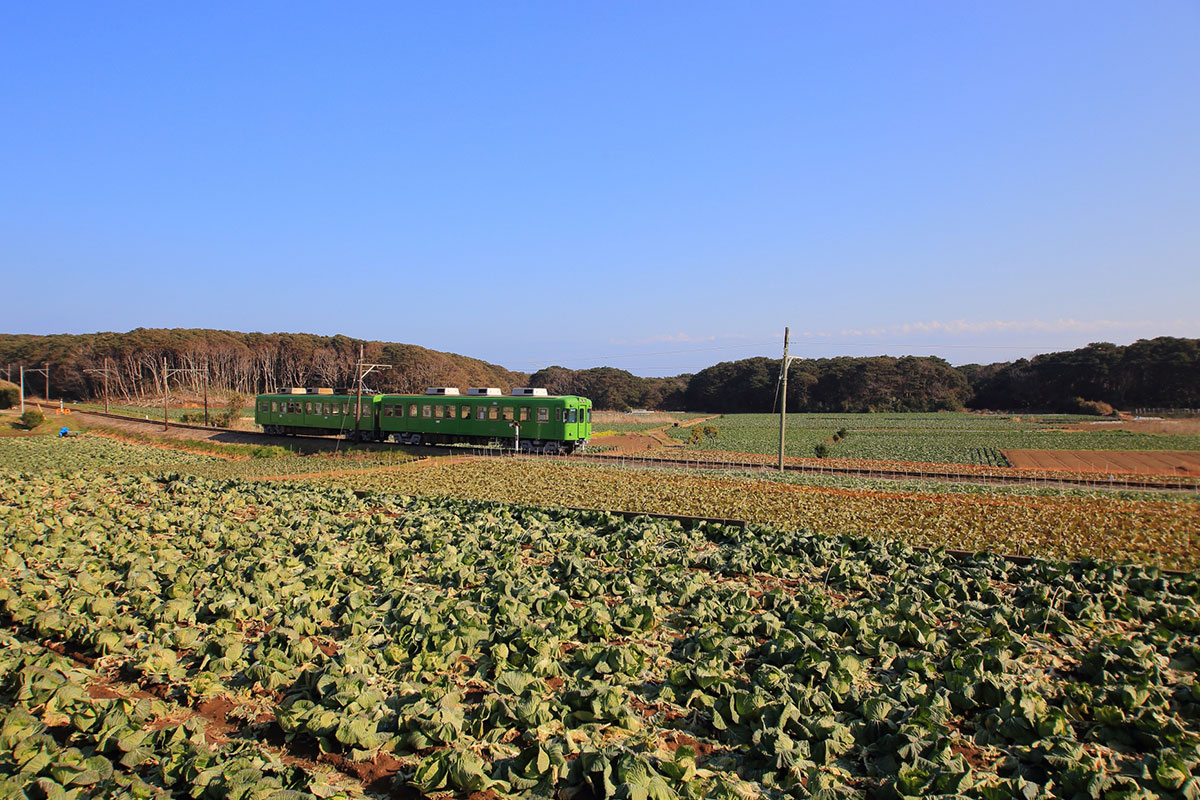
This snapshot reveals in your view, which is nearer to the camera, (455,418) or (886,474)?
(886,474)

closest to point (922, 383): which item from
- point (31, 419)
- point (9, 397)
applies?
point (31, 419)

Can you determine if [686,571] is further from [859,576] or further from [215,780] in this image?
[215,780]

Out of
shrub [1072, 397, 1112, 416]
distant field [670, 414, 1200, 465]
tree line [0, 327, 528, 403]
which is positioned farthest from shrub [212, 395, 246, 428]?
shrub [1072, 397, 1112, 416]

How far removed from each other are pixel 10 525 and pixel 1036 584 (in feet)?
61.8

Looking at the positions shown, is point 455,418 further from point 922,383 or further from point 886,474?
point 922,383

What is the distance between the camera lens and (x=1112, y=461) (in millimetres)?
35594

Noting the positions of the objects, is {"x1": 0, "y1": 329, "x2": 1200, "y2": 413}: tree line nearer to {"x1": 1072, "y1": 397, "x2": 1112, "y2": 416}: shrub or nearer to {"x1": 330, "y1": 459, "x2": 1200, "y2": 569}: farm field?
{"x1": 1072, "y1": 397, "x2": 1112, "y2": 416}: shrub

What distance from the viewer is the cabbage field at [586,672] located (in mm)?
5324

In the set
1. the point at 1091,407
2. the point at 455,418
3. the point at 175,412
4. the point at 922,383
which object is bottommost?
the point at 175,412

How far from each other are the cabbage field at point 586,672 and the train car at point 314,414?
2594 cm

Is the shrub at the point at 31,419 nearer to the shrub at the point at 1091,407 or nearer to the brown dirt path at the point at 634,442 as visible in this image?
the brown dirt path at the point at 634,442

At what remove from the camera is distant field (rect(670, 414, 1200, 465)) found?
132 feet

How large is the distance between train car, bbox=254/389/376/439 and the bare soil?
1327 inches

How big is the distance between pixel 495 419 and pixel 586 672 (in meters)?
26.2
